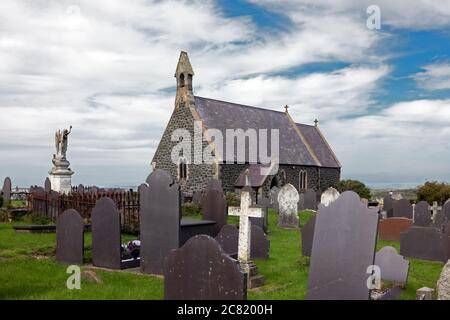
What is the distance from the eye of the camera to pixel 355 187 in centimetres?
3584

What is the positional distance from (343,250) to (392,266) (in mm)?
3061

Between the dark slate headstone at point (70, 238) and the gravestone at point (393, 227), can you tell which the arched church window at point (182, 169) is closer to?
the gravestone at point (393, 227)

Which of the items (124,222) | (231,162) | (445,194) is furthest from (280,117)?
(124,222)

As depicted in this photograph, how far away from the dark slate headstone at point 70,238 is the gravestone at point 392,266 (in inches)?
246

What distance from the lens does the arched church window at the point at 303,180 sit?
35.6 m

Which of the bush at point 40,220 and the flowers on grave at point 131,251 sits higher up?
the bush at point 40,220

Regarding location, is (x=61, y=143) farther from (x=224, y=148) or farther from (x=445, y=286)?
(x=445, y=286)

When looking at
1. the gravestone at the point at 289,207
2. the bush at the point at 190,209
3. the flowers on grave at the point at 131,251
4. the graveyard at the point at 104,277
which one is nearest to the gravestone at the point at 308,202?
the bush at the point at 190,209

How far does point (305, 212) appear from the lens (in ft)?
81.0

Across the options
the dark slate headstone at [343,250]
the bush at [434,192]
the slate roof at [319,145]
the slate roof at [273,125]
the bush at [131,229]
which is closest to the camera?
the dark slate headstone at [343,250]

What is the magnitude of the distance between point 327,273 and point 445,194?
25.6 meters

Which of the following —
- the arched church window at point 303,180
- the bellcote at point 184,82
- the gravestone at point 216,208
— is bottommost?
the gravestone at point 216,208

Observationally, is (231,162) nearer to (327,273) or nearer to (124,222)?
(124,222)

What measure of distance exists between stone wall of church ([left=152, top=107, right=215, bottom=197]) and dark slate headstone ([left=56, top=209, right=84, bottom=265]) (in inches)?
758
